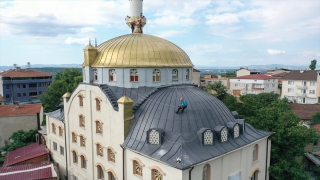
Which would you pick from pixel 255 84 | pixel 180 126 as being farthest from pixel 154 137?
pixel 255 84

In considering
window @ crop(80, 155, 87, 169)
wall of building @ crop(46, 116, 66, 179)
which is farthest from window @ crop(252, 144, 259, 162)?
wall of building @ crop(46, 116, 66, 179)

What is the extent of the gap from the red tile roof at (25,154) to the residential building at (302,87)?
64.0m

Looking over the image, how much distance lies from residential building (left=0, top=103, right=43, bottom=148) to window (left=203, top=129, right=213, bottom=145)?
33382 millimetres

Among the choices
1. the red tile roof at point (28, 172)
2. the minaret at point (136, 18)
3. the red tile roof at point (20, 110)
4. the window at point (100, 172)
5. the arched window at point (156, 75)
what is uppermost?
the minaret at point (136, 18)

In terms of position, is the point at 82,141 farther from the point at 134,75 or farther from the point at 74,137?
the point at 134,75

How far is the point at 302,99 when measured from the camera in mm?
69562

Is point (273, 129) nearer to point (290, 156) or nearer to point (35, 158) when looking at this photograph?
point (290, 156)

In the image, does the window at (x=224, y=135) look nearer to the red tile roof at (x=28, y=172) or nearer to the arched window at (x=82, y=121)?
the arched window at (x=82, y=121)

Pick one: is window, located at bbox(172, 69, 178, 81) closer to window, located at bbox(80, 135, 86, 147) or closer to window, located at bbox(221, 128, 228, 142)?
window, located at bbox(221, 128, 228, 142)

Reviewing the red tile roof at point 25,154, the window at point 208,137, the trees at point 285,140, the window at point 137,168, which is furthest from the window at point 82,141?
the trees at point 285,140

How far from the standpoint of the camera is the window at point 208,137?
707 inches

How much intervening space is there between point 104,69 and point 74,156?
35.4 feet

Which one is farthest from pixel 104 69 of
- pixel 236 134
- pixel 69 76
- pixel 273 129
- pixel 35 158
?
pixel 69 76

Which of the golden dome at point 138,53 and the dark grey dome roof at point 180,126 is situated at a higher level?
the golden dome at point 138,53
